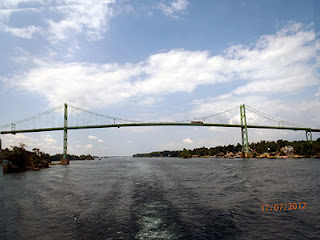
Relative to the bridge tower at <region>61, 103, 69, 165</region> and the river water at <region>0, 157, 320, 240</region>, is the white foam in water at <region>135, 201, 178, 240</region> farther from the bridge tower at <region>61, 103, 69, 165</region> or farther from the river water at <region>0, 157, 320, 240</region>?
the bridge tower at <region>61, 103, 69, 165</region>

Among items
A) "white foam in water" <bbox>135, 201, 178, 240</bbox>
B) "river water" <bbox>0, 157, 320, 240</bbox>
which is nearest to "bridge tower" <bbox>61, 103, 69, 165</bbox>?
"river water" <bbox>0, 157, 320, 240</bbox>

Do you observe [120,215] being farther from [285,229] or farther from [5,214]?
[285,229]

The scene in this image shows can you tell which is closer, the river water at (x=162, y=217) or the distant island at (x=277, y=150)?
the river water at (x=162, y=217)

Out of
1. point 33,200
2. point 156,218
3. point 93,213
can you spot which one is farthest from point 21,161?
point 156,218

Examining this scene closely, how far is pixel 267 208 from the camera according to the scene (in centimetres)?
1160
